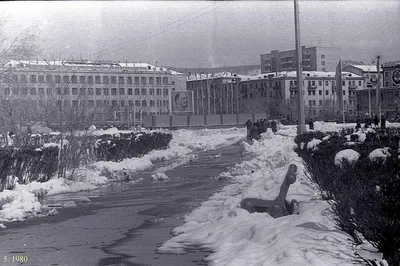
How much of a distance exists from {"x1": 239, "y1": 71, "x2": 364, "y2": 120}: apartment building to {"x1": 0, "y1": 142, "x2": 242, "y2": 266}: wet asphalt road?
83.1 m

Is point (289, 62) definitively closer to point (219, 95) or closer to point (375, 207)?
point (219, 95)

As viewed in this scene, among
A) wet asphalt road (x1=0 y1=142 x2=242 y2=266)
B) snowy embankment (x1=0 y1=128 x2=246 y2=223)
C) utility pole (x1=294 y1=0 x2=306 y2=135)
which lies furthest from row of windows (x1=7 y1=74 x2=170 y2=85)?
utility pole (x1=294 y1=0 x2=306 y2=135)

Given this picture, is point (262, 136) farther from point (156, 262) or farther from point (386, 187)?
point (386, 187)

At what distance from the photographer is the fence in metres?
67.8

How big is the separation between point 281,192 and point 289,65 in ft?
341

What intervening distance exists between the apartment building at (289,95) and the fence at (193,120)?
2261 cm

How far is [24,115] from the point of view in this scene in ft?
89.5

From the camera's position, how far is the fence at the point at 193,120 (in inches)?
2670

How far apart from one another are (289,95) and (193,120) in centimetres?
4149

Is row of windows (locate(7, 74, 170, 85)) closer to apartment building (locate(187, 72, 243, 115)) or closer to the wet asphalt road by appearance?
apartment building (locate(187, 72, 243, 115))

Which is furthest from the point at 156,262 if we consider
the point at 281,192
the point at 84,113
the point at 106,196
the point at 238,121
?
the point at 238,121

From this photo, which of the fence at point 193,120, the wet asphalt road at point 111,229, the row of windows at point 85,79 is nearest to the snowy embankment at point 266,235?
the wet asphalt road at point 111,229

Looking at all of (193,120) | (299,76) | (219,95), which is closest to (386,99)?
(193,120)

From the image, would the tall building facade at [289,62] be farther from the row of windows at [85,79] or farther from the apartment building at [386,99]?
the row of windows at [85,79]
